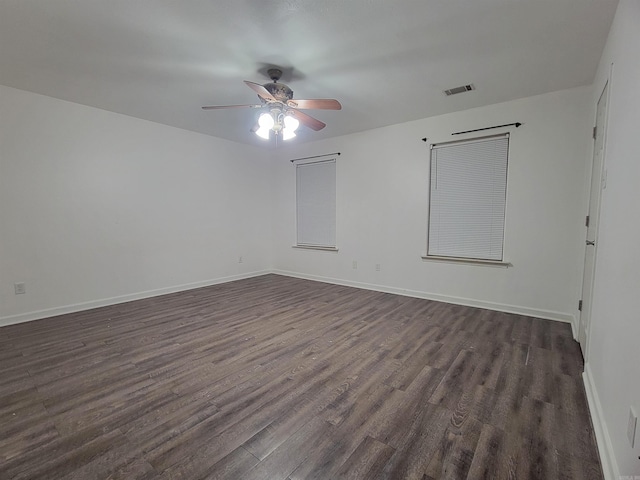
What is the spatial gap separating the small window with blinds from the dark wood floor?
1.04 m

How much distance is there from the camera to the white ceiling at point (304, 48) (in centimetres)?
196

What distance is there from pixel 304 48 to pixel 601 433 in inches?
126

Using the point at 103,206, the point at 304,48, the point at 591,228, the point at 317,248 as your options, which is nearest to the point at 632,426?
the point at 591,228

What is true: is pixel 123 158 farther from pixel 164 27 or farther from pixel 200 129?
pixel 164 27

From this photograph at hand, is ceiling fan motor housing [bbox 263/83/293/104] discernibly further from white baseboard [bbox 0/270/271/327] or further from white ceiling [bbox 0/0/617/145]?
white baseboard [bbox 0/270/271/327]

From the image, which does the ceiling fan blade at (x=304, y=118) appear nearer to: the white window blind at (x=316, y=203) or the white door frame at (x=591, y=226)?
the white window blind at (x=316, y=203)

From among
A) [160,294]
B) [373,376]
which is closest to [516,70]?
[373,376]

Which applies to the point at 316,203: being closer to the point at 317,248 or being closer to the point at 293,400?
the point at 317,248

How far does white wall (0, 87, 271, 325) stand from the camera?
3264 millimetres

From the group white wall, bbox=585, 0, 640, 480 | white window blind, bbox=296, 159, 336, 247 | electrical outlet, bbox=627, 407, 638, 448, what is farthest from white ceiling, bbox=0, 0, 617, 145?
electrical outlet, bbox=627, 407, 638, 448

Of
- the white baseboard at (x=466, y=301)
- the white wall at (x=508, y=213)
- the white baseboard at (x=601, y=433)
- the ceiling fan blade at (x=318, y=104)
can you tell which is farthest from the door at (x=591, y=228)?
the ceiling fan blade at (x=318, y=104)

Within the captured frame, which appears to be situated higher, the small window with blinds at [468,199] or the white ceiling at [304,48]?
the white ceiling at [304,48]

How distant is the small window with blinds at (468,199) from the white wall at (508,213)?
115mm

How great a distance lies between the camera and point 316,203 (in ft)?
17.9
